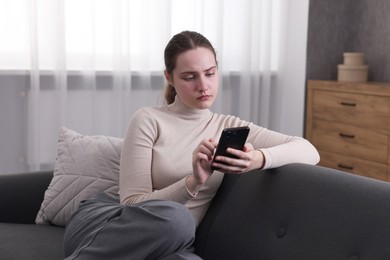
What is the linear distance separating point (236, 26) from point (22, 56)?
148cm

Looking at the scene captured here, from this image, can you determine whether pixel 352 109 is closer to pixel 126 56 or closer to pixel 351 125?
pixel 351 125

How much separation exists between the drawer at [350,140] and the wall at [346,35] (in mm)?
486

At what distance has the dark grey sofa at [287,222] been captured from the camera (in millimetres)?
1653

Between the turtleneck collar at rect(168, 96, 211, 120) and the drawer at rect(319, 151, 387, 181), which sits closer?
the turtleneck collar at rect(168, 96, 211, 120)

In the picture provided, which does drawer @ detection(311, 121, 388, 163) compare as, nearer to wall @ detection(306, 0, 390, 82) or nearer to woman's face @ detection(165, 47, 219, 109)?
wall @ detection(306, 0, 390, 82)

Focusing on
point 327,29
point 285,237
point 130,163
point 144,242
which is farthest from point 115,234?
point 327,29

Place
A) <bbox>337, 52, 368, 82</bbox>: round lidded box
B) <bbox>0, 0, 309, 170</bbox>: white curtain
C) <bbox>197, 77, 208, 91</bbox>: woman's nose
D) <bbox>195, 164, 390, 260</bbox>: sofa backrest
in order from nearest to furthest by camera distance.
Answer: <bbox>195, 164, 390, 260</bbox>: sofa backrest, <bbox>197, 77, 208, 91</bbox>: woman's nose, <bbox>0, 0, 309, 170</bbox>: white curtain, <bbox>337, 52, 368, 82</bbox>: round lidded box

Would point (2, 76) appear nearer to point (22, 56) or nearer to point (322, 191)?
point (22, 56)

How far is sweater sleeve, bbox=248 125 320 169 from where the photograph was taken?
2.01m

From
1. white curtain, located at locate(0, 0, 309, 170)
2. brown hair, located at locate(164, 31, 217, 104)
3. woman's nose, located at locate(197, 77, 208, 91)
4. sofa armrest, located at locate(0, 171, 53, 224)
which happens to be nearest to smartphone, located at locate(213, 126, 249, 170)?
woman's nose, located at locate(197, 77, 208, 91)

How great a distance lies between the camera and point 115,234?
1.85 meters

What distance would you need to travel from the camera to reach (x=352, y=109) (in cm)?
423

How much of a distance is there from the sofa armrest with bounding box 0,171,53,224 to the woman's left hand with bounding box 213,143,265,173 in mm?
1019

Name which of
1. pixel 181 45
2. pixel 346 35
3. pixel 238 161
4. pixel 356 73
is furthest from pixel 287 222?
pixel 346 35
